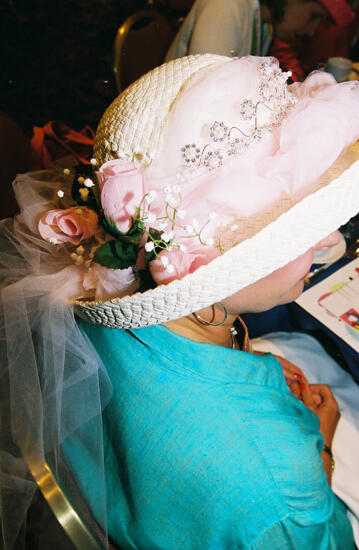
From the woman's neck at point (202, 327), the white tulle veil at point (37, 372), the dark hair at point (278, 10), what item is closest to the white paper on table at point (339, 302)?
the woman's neck at point (202, 327)

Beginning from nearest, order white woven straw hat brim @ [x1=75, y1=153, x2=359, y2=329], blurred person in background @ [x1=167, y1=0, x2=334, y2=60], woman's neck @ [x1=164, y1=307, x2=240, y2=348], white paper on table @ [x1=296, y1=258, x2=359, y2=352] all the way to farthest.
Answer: white woven straw hat brim @ [x1=75, y1=153, x2=359, y2=329]
woman's neck @ [x1=164, y1=307, x2=240, y2=348]
white paper on table @ [x1=296, y1=258, x2=359, y2=352]
blurred person in background @ [x1=167, y1=0, x2=334, y2=60]

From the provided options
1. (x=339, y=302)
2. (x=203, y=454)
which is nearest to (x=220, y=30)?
(x=339, y=302)

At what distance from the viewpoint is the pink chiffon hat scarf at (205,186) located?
652 millimetres

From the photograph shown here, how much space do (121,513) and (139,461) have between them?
0.23 meters

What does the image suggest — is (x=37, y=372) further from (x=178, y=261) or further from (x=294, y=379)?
(x=294, y=379)

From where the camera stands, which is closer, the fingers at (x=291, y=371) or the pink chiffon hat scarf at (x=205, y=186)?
the pink chiffon hat scarf at (x=205, y=186)

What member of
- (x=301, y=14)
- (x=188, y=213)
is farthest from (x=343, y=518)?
(x=301, y=14)

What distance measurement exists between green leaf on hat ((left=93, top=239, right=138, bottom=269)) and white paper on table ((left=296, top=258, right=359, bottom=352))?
2.56ft

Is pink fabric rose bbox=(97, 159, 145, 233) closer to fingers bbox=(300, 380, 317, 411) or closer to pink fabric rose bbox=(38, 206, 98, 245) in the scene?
pink fabric rose bbox=(38, 206, 98, 245)

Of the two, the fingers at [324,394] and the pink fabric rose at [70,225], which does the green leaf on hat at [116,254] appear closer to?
the pink fabric rose at [70,225]

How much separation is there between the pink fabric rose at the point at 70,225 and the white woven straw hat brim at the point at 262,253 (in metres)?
0.17


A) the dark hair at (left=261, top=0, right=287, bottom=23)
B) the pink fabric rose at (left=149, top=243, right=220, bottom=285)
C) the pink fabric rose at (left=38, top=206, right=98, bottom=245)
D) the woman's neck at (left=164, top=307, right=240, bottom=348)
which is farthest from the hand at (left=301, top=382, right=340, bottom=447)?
the dark hair at (left=261, top=0, right=287, bottom=23)

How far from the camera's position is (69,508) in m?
0.78

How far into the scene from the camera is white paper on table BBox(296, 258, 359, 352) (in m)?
1.21
